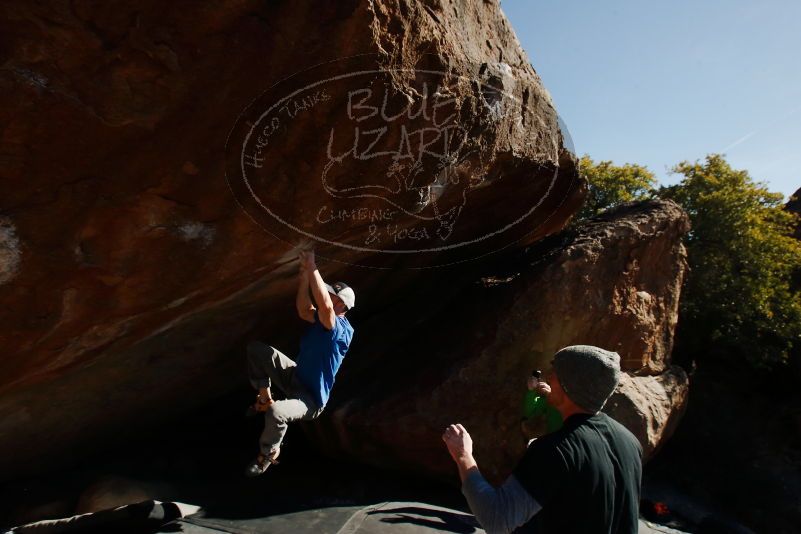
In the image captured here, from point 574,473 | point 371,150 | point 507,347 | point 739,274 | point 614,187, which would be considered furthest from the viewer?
point 614,187

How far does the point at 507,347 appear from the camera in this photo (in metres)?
6.14

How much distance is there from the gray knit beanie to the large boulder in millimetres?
3630

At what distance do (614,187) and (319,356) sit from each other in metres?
11.5

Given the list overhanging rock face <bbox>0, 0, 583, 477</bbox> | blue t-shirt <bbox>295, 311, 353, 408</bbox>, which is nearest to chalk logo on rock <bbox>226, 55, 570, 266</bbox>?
overhanging rock face <bbox>0, 0, 583, 477</bbox>

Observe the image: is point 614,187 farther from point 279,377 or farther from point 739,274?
point 279,377

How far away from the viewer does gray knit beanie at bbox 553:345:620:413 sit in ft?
7.41

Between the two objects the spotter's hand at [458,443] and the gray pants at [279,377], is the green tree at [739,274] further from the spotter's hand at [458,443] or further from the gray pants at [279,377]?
the spotter's hand at [458,443]

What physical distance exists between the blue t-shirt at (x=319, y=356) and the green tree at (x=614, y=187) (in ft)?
35.1

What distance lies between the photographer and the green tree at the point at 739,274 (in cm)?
1052

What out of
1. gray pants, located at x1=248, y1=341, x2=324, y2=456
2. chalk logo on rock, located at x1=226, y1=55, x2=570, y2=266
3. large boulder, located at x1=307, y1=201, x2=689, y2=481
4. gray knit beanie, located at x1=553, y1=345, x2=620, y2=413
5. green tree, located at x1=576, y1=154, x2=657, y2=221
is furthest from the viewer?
green tree, located at x1=576, y1=154, x2=657, y2=221

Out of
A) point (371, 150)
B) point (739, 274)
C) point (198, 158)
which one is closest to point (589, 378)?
point (371, 150)

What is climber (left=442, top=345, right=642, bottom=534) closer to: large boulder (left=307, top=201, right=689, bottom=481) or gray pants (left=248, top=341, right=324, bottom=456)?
gray pants (left=248, top=341, right=324, bottom=456)

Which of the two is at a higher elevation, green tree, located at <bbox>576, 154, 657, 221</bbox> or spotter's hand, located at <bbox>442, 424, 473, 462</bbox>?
green tree, located at <bbox>576, 154, 657, 221</bbox>

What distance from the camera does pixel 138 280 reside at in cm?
403
